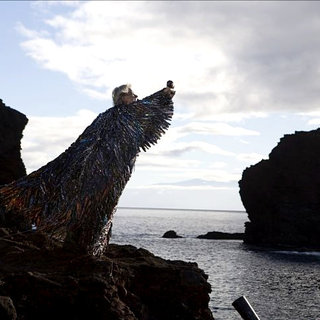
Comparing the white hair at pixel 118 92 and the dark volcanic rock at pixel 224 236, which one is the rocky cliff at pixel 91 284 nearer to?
the white hair at pixel 118 92

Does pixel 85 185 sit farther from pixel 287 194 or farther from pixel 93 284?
pixel 287 194

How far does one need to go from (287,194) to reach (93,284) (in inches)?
2524

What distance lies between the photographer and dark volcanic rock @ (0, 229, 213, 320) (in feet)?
23.5

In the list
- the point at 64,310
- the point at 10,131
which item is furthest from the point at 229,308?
the point at 64,310

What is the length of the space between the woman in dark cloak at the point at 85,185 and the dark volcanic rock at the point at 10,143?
1729 centimetres

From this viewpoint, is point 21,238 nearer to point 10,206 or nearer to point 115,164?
point 10,206

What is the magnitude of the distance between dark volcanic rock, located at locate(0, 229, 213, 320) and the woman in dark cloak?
1.31ft

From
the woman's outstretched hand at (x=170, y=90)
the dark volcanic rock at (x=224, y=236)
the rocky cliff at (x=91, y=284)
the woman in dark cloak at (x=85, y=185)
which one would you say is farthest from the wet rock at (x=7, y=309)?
the dark volcanic rock at (x=224, y=236)

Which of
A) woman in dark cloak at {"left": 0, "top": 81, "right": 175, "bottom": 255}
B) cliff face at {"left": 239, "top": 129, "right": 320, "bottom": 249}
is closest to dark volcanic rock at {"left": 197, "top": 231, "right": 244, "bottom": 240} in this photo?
cliff face at {"left": 239, "top": 129, "right": 320, "bottom": 249}

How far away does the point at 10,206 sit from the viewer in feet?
27.1

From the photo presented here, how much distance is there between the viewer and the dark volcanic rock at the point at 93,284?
282 inches

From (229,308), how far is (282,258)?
3139 cm

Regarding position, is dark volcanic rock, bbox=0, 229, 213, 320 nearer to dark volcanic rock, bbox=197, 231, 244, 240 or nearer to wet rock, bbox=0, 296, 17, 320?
wet rock, bbox=0, 296, 17, 320

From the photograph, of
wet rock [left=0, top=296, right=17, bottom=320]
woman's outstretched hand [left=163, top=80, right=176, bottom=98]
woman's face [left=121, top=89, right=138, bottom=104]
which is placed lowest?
wet rock [left=0, top=296, right=17, bottom=320]
